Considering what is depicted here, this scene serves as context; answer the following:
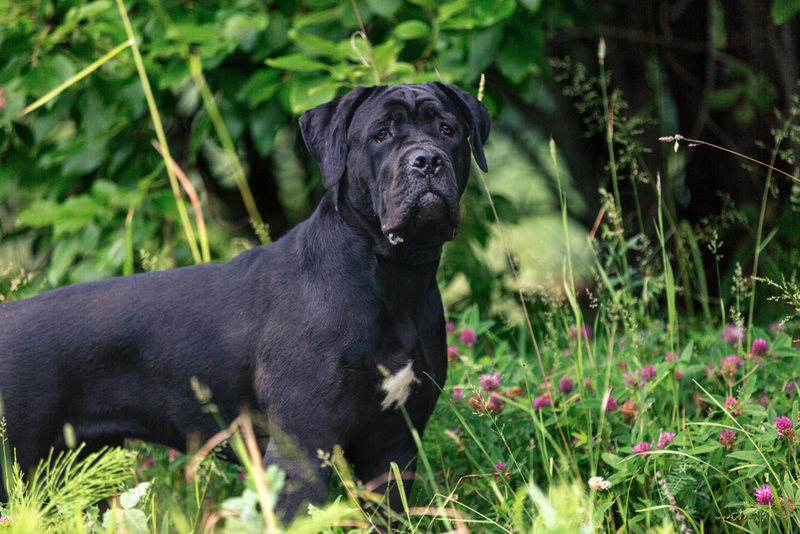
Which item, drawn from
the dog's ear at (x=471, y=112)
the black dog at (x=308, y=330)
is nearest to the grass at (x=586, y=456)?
the black dog at (x=308, y=330)

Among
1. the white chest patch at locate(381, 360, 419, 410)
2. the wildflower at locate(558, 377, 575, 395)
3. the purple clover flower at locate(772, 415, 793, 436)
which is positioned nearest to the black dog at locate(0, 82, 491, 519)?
the white chest patch at locate(381, 360, 419, 410)

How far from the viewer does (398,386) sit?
7.28 feet

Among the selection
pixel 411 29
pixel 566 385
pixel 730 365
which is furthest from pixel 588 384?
pixel 411 29

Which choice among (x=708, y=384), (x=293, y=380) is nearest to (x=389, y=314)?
(x=293, y=380)

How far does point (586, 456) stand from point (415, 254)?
950 millimetres

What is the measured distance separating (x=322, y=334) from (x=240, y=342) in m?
0.32

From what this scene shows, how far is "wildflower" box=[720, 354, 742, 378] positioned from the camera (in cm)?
268

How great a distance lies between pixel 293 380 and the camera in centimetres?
219

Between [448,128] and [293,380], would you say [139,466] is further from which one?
[448,128]

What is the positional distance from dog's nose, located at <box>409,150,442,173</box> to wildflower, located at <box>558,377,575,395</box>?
3.76ft

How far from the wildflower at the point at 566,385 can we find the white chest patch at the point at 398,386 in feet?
2.73

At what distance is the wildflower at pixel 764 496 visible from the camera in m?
2.12

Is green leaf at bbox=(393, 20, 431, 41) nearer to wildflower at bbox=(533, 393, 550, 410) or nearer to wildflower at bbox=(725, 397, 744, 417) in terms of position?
wildflower at bbox=(533, 393, 550, 410)

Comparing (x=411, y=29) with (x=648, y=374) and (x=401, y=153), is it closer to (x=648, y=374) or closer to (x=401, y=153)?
(x=401, y=153)
